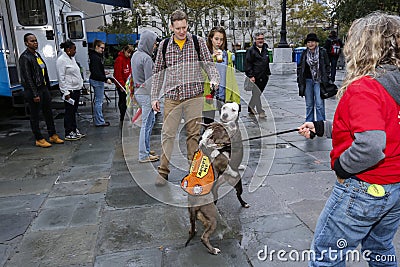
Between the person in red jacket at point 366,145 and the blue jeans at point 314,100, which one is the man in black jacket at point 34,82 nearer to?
the blue jeans at point 314,100

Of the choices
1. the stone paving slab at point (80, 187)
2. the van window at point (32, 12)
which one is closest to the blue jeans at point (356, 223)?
the stone paving slab at point (80, 187)

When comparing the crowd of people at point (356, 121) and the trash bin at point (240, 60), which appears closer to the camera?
the crowd of people at point (356, 121)

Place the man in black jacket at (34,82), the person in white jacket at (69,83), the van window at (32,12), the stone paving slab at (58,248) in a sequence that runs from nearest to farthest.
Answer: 1. the stone paving slab at (58,248)
2. the man in black jacket at (34,82)
3. the person in white jacket at (69,83)
4. the van window at (32,12)

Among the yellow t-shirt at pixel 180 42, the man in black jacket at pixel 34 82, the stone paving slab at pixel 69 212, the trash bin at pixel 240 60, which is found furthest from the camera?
the trash bin at pixel 240 60

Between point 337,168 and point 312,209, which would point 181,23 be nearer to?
point 312,209

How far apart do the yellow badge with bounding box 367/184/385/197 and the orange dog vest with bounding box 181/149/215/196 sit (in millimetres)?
1343

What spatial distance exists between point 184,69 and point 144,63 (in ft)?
4.02

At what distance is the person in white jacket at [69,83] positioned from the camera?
22.4 ft

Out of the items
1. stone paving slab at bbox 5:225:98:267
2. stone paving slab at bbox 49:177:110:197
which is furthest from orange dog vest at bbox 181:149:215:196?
stone paving slab at bbox 49:177:110:197

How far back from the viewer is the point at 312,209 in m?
3.70

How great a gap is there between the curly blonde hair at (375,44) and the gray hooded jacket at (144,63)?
3.66 m

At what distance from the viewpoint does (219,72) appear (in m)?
5.50

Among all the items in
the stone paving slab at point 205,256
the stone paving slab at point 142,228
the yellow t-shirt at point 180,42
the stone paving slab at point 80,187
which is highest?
the yellow t-shirt at point 180,42

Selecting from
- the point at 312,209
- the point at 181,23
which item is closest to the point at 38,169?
the point at 181,23
